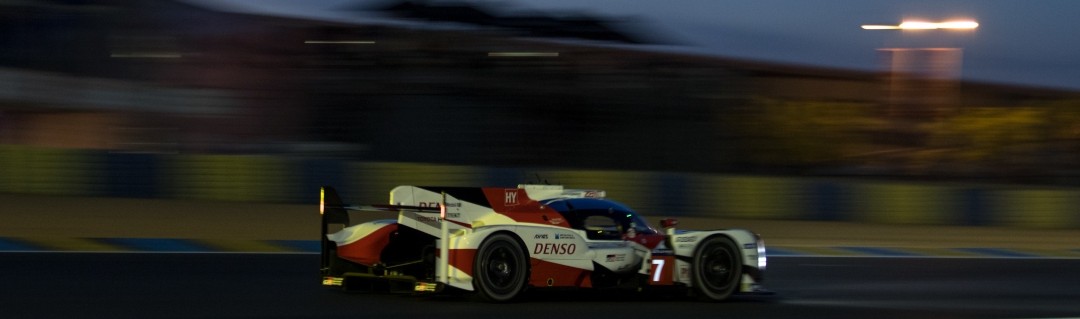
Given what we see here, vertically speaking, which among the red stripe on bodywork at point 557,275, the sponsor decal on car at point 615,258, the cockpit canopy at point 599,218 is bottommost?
the red stripe on bodywork at point 557,275

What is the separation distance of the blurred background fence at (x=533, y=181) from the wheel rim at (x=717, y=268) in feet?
28.2

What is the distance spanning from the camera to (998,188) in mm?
22500

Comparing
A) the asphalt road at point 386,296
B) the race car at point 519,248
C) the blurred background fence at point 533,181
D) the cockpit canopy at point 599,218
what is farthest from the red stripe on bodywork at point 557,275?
the blurred background fence at point 533,181

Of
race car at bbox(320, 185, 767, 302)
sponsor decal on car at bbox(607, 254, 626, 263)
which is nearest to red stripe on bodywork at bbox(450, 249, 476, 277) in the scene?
race car at bbox(320, 185, 767, 302)

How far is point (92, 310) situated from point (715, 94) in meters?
20.3

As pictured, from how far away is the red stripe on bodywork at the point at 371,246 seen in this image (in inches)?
366

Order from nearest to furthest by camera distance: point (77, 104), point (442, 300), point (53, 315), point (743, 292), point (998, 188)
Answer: point (53, 315), point (442, 300), point (743, 292), point (998, 188), point (77, 104)

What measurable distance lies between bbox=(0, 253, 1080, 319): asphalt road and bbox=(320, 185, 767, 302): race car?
156 mm

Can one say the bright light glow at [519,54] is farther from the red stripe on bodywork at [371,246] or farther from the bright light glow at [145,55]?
the red stripe on bodywork at [371,246]

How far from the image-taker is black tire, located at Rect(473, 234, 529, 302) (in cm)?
890

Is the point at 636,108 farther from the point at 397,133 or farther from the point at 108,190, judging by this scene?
the point at 108,190

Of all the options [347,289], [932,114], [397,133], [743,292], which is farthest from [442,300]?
[932,114]

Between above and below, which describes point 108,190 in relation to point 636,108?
below

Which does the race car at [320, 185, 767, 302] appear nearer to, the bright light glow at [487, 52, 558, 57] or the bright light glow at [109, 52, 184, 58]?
the bright light glow at [109, 52, 184, 58]
